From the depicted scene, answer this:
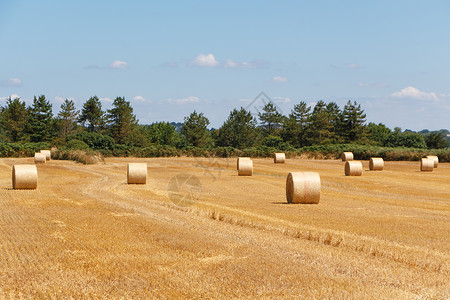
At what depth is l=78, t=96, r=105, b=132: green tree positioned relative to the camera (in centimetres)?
11794

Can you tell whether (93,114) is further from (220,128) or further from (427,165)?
(427,165)

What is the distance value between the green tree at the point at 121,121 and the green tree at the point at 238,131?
72.5 ft

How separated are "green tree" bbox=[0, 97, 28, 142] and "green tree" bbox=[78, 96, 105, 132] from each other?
44.5 feet

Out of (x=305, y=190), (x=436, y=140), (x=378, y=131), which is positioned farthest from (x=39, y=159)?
(x=378, y=131)

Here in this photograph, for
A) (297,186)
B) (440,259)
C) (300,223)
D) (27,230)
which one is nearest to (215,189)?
(297,186)

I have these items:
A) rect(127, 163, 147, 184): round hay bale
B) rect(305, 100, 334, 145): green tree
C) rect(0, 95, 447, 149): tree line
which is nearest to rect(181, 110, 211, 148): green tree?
rect(0, 95, 447, 149): tree line

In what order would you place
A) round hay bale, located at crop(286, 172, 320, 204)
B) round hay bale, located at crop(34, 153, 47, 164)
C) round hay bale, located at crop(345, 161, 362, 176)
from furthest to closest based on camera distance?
1. round hay bale, located at crop(34, 153, 47, 164)
2. round hay bale, located at crop(345, 161, 362, 176)
3. round hay bale, located at crop(286, 172, 320, 204)

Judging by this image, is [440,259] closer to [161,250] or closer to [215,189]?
[161,250]

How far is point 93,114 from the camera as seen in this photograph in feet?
387

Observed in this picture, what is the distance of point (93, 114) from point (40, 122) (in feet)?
56.6

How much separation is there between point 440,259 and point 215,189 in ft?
58.4

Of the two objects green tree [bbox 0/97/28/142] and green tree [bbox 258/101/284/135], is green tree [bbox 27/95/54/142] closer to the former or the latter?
green tree [bbox 0/97/28/142]

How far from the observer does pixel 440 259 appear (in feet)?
33.7

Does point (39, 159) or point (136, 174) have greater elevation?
point (39, 159)
